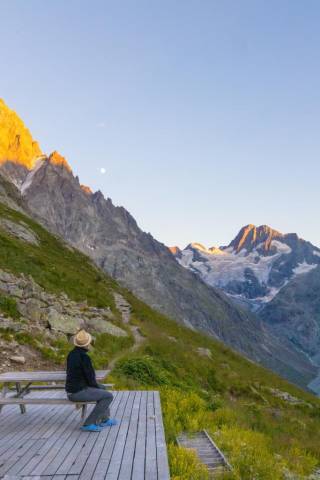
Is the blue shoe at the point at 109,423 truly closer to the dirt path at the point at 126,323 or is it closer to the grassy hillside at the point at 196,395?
the grassy hillside at the point at 196,395

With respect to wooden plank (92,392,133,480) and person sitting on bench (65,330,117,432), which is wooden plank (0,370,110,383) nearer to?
person sitting on bench (65,330,117,432)

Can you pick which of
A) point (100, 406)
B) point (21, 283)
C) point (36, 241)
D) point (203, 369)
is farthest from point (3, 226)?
point (100, 406)

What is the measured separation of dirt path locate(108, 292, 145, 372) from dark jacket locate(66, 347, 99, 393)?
9873 mm

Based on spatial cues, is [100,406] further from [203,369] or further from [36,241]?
[36,241]

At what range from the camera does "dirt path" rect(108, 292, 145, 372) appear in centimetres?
2310

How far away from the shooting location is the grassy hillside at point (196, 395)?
33.1 ft

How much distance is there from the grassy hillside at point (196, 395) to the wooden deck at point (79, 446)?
34.0 inches

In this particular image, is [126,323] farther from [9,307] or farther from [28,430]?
[28,430]

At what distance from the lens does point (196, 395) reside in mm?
15945

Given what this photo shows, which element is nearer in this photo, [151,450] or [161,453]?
[161,453]

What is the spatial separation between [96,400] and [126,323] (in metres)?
23.8

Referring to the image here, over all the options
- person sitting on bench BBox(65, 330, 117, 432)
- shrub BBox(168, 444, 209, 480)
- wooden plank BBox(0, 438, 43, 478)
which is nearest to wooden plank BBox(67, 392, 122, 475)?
person sitting on bench BBox(65, 330, 117, 432)

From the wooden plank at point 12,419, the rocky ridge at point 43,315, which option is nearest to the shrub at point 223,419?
the wooden plank at point 12,419

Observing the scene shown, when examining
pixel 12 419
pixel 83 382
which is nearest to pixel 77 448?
pixel 83 382
